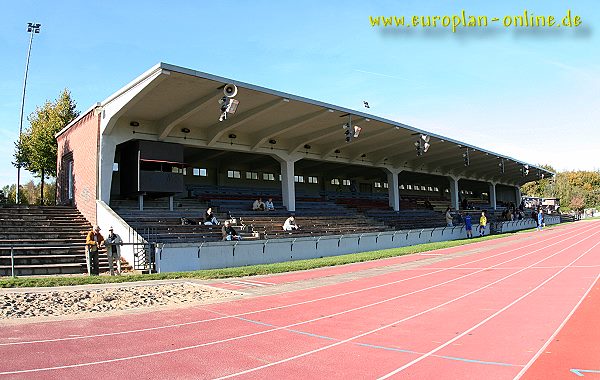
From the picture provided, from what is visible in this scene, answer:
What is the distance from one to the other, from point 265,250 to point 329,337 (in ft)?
45.0

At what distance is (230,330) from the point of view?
7.62 m

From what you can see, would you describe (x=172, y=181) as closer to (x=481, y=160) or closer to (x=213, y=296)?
(x=213, y=296)

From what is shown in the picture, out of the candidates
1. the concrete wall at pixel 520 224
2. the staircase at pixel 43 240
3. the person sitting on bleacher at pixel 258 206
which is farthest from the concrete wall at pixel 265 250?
the concrete wall at pixel 520 224

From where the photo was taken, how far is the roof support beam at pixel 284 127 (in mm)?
26000

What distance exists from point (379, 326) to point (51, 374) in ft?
16.3

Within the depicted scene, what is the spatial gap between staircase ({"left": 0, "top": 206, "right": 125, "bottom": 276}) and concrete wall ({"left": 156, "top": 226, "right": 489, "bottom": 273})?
8.97ft

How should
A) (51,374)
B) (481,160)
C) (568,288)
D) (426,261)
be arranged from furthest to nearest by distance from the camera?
1. (481,160)
2. (426,261)
3. (568,288)
4. (51,374)

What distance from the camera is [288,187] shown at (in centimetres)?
2973

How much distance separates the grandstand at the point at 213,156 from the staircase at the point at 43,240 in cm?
112

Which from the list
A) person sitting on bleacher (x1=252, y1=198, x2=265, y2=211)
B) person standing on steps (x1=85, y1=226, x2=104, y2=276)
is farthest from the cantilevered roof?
person standing on steps (x1=85, y1=226, x2=104, y2=276)

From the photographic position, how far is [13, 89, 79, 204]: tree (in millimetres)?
34344

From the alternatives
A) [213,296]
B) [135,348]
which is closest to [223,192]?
[213,296]

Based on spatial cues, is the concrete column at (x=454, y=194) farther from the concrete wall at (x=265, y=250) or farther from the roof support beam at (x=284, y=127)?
the roof support beam at (x=284, y=127)

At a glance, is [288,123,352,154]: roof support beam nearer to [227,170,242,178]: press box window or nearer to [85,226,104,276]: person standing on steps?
[227,170,242,178]: press box window
